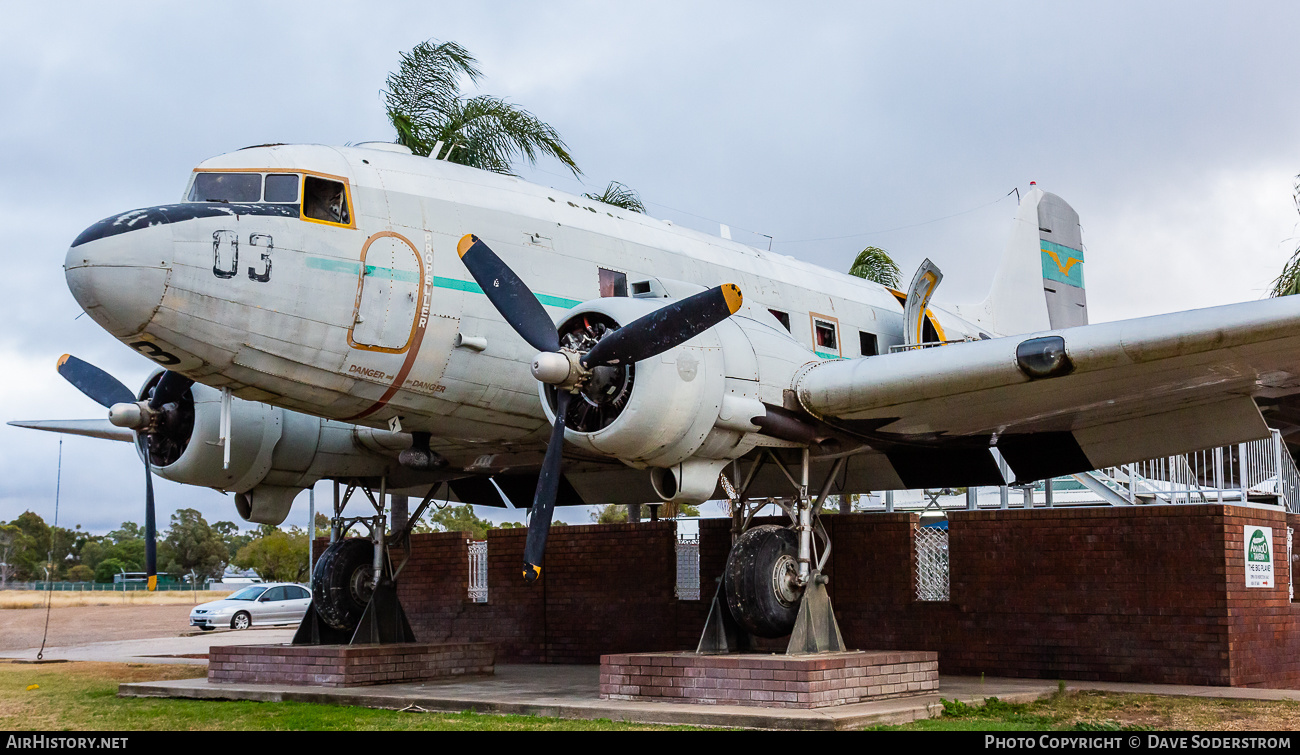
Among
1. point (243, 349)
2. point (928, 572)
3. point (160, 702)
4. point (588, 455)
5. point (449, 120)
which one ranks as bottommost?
point (160, 702)

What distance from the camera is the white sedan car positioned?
1318 inches

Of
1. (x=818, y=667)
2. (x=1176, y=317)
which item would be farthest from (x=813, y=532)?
(x=1176, y=317)

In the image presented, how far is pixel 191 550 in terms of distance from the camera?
3770 inches

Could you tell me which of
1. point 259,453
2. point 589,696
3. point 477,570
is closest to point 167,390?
point 259,453

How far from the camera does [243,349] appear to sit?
11.1 m

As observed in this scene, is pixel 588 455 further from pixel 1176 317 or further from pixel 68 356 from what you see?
pixel 68 356

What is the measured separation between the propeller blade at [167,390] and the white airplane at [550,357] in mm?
27

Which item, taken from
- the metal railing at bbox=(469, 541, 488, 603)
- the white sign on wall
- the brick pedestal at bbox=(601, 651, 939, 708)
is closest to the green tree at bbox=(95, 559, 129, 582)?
the metal railing at bbox=(469, 541, 488, 603)

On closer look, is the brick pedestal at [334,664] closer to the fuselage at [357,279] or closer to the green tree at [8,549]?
the fuselage at [357,279]

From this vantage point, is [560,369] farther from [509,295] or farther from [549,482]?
[549,482]

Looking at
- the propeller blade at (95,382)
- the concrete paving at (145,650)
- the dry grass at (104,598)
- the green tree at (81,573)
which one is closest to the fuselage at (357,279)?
the propeller blade at (95,382)

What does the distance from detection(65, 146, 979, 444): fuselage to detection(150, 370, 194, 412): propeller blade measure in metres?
2.83

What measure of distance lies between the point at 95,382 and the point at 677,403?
336 inches

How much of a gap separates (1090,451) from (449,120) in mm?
11308
